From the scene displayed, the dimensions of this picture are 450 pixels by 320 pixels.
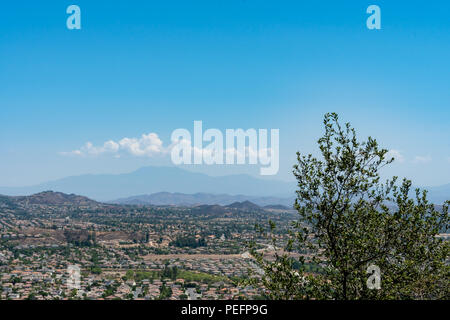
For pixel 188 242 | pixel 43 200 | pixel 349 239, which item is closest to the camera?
pixel 349 239

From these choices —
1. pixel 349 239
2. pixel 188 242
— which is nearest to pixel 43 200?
pixel 188 242

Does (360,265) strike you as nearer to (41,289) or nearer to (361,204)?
(361,204)

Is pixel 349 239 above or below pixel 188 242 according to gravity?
above

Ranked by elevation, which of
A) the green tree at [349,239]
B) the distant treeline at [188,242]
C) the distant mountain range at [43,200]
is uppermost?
the green tree at [349,239]

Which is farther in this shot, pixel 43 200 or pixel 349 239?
pixel 43 200

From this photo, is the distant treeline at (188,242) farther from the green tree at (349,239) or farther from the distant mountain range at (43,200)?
the distant mountain range at (43,200)

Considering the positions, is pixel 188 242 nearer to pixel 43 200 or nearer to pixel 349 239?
pixel 349 239

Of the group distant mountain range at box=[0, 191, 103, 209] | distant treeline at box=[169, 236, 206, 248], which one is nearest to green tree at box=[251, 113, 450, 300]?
distant treeline at box=[169, 236, 206, 248]

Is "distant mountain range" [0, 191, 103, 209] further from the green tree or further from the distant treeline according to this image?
the green tree

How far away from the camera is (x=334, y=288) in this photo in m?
8.22

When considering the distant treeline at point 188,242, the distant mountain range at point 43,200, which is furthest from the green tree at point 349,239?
the distant mountain range at point 43,200

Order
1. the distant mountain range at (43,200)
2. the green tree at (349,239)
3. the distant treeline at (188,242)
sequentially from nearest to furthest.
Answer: the green tree at (349,239) → the distant treeline at (188,242) → the distant mountain range at (43,200)

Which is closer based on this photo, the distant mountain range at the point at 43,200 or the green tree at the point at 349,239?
the green tree at the point at 349,239
